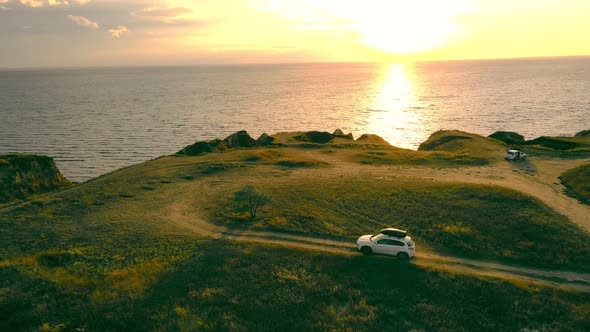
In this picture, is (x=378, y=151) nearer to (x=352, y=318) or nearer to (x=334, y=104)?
(x=352, y=318)

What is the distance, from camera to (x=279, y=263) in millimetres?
30156

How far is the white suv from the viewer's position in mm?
30188

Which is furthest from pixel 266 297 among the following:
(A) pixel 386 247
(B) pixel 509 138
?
(B) pixel 509 138

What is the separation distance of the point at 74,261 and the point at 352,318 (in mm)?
22256

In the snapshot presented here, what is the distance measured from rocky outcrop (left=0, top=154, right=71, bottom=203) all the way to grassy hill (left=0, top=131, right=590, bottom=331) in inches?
482

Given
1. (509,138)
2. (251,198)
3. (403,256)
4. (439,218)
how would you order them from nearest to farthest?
(403,256) < (439,218) < (251,198) < (509,138)

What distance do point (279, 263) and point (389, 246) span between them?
28.8 feet

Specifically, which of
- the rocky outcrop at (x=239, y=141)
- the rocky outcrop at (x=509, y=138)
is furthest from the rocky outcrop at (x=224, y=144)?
the rocky outcrop at (x=509, y=138)

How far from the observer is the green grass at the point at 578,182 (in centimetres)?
4608

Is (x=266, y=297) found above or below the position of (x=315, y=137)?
below

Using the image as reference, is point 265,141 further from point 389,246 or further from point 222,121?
point 222,121

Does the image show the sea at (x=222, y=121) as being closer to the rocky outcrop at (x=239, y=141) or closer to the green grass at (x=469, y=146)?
the green grass at (x=469, y=146)

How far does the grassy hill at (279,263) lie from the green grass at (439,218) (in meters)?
0.15

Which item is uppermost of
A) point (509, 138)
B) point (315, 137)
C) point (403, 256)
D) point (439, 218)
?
point (315, 137)
